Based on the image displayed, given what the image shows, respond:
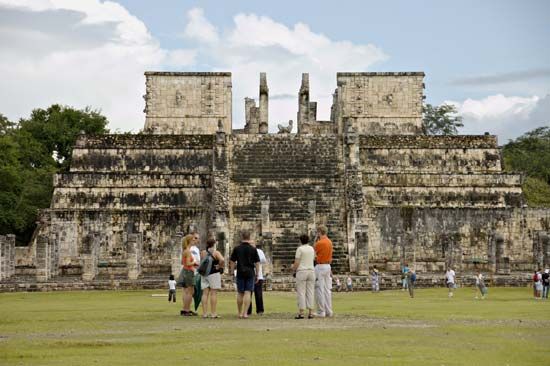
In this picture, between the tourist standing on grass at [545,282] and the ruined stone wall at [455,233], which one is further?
the ruined stone wall at [455,233]

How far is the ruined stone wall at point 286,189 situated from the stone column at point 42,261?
23.8 ft

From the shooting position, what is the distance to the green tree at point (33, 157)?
56.6 metres

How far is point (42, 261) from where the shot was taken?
121 feet

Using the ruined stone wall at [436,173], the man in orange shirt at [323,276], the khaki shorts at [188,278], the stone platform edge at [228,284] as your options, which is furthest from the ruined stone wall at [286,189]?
the man in orange shirt at [323,276]

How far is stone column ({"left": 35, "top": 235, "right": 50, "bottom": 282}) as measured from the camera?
3678cm

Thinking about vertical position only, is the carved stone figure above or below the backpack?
above

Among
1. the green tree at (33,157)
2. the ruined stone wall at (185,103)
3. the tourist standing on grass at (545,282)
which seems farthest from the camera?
the green tree at (33,157)

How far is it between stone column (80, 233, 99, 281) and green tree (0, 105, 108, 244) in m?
17.0

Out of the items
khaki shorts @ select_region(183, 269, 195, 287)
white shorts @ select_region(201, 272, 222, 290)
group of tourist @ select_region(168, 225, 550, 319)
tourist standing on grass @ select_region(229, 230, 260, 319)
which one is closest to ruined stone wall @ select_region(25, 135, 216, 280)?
khaki shorts @ select_region(183, 269, 195, 287)

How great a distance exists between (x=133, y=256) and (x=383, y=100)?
1756 centimetres

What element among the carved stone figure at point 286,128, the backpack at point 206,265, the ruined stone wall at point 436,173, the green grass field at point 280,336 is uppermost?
the carved stone figure at point 286,128

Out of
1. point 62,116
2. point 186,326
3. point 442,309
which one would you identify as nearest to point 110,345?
point 186,326

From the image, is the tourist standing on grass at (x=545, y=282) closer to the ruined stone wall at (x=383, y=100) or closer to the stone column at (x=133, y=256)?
the stone column at (x=133, y=256)

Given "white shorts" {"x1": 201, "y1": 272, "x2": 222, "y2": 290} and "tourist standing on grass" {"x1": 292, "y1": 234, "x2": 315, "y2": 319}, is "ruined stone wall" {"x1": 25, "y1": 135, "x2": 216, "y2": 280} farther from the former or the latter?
"tourist standing on grass" {"x1": 292, "y1": 234, "x2": 315, "y2": 319}
